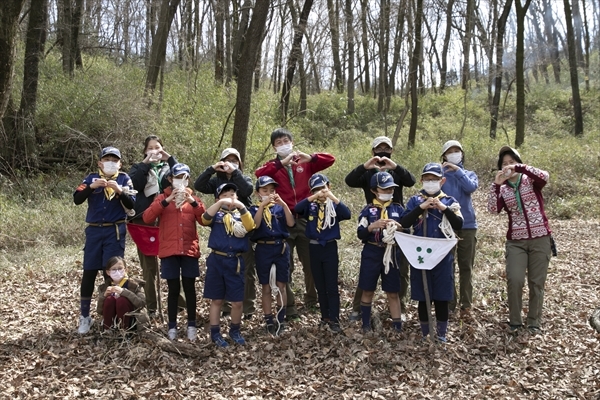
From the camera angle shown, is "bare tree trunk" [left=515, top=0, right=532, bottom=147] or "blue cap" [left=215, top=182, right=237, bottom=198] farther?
"bare tree trunk" [left=515, top=0, right=532, bottom=147]

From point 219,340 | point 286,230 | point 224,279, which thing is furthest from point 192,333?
point 286,230

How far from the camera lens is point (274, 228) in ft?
18.6

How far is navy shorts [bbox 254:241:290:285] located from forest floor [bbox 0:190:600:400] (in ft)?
2.10

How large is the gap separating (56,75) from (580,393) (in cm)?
1596

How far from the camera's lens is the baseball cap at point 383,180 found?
5387 millimetres

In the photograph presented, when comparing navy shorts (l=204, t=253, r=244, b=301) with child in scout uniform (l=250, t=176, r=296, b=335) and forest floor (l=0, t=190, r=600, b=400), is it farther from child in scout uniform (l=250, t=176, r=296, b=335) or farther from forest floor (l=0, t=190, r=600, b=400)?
forest floor (l=0, t=190, r=600, b=400)

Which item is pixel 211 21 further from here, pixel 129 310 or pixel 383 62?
pixel 129 310

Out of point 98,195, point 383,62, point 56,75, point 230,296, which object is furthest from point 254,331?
point 383,62

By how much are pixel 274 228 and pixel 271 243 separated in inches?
6.8

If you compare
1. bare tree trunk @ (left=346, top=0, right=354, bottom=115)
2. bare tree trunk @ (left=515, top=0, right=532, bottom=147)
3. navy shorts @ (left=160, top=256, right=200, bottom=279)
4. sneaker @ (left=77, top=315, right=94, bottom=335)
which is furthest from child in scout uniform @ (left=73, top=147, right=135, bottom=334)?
bare tree trunk @ (left=346, top=0, right=354, bottom=115)

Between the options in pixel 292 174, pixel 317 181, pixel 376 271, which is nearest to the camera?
pixel 376 271

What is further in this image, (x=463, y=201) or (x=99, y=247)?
(x=463, y=201)

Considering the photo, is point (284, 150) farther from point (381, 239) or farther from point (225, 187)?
point (381, 239)

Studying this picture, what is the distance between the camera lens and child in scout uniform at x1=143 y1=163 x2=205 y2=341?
17.8ft
